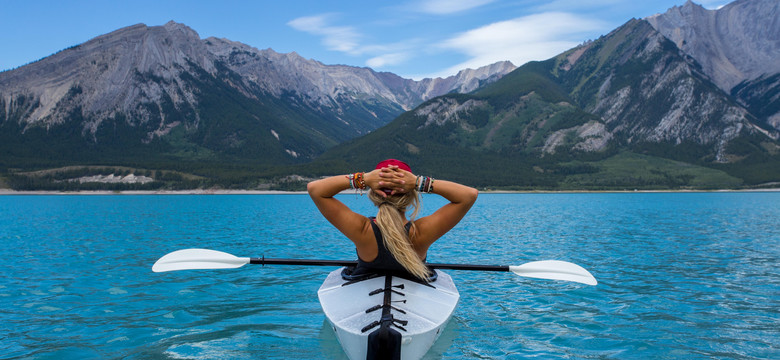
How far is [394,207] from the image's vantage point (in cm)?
823

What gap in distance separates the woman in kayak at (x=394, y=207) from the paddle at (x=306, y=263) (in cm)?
Answer: 362

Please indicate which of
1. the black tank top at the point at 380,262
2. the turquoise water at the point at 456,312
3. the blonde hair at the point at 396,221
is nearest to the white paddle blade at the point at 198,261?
the turquoise water at the point at 456,312

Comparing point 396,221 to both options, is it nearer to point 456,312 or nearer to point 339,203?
point 339,203

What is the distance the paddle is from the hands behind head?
447cm

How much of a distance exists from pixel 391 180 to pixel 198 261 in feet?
25.8

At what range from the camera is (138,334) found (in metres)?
13.0

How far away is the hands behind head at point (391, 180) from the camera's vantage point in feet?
25.8

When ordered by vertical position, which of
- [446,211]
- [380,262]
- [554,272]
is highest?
[446,211]

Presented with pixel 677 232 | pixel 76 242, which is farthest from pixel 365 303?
pixel 677 232

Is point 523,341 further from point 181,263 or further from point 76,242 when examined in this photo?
point 76,242

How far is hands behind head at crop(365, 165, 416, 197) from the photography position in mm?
7859

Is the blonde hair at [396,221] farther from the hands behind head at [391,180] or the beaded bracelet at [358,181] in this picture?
the beaded bracelet at [358,181]

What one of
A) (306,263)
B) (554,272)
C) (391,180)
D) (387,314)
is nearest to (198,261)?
(306,263)

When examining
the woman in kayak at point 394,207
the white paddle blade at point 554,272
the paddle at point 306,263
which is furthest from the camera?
the white paddle blade at point 554,272
